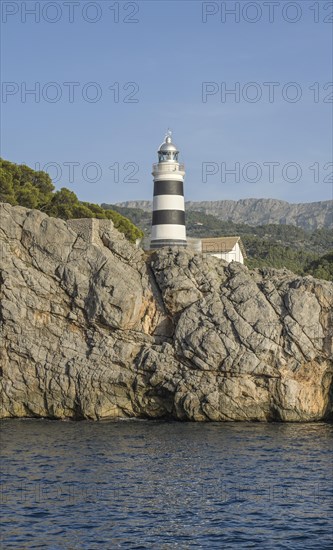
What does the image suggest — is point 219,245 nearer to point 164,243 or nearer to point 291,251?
point 164,243

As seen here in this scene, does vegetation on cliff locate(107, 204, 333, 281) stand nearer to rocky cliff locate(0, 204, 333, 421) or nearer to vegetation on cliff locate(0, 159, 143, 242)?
vegetation on cliff locate(0, 159, 143, 242)

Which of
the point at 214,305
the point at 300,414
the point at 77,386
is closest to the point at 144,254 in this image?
the point at 214,305

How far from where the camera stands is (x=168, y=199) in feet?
163

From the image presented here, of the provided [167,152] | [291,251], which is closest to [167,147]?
[167,152]

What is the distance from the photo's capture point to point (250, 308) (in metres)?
41.2

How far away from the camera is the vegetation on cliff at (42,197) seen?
53875 millimetres

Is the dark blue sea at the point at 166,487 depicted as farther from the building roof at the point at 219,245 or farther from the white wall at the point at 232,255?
the building roof at the point at 219,245

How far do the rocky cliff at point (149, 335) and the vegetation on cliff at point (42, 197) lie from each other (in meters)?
10.5

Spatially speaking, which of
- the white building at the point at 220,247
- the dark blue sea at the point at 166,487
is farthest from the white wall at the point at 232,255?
the dark blue sea at the point at 166,487

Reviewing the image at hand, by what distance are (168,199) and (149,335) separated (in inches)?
412

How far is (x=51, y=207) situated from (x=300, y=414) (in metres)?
23.9

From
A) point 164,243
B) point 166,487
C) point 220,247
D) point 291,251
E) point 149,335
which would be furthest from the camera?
point 291,251

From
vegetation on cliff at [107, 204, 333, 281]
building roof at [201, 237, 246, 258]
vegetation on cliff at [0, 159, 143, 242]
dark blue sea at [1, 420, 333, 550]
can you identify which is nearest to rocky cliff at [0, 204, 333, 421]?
dark blue sea at [1, 420, 333, 550]

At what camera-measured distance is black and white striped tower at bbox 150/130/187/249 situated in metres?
49.6
